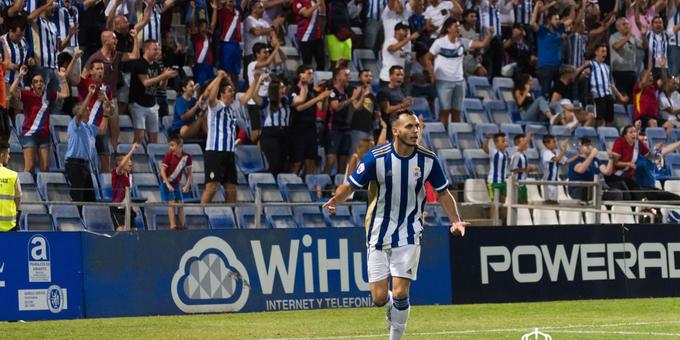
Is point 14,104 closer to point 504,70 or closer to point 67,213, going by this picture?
point 67,213

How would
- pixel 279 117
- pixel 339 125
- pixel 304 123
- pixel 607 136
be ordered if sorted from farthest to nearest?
pixel 607 136
pixel 339 125
pixel 304 123
pixel 279 117

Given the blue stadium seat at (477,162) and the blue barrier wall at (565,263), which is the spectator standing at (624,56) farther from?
the blue barrier wall at (565,263)

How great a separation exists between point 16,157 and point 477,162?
8.45 meters

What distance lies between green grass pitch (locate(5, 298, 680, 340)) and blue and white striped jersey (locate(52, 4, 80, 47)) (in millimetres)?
6504

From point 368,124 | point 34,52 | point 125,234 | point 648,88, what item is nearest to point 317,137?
point 368,124

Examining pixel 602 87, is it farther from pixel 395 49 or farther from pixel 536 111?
pixel 395 49

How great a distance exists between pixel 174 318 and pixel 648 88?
14675mm

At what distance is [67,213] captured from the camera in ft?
62.7

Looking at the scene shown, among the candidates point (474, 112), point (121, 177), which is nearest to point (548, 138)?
point (474, 112)

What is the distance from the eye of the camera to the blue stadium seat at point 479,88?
2753cm

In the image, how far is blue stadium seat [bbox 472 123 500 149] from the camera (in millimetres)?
25828

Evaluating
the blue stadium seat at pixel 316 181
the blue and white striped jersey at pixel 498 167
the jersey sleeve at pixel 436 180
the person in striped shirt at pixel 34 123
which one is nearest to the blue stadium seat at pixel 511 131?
the blue and white striped jersey at pixel 498 167

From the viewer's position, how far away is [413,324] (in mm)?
16438

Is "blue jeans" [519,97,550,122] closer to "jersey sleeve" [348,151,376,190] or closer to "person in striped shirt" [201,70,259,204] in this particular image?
"person in striped shirt" [201,70,259,204]
